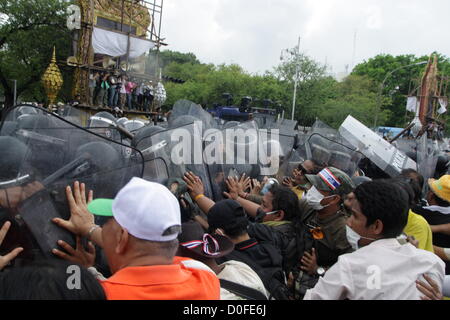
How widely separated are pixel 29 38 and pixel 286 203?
96.7 feet

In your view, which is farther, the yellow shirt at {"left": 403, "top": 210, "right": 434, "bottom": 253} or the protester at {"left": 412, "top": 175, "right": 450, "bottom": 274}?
the protester at {"left": 412, "top": 175, "right": 450, "bottom": 274}

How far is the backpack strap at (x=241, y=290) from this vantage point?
1788mm

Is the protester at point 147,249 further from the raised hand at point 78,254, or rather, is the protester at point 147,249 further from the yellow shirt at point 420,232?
the yellow shirt at point 420,232

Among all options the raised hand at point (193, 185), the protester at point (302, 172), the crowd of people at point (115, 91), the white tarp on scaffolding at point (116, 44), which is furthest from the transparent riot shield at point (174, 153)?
the white tarp on scaffolding at point (116, 44)

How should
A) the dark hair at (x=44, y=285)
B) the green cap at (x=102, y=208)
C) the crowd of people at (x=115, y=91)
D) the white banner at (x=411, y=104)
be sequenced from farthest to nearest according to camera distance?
the white banner at (x=411, y=104) < the crowd of people at (x=115, y=91) < the green cap at (x=102, y=208) < the dark hair at (x=44, y=285)

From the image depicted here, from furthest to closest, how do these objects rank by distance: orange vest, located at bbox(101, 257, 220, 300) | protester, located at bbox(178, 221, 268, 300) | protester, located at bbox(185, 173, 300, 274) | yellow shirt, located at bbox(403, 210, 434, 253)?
protester, located at bbox(185, 173, 300, 274) < yellow shirt, located at bbox(403, 210, 434, 253) < protester, located at bbox(178, 221, 268, 300) < orange vest, located at bbox(101, 257, 220, 300)

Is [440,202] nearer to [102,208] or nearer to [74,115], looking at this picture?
[102,208]

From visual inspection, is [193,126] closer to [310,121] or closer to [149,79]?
[149,79]

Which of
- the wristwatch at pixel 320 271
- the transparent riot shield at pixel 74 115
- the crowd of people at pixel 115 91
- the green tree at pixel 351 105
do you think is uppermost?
the green tree at pixel 351 105

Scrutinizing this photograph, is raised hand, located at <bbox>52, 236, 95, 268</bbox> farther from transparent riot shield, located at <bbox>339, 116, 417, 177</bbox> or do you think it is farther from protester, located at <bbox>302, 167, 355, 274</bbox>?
transparent riot shield, located at <bbox>339, 116, 417, 177</bbox>

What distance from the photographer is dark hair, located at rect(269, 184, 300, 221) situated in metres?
3.08

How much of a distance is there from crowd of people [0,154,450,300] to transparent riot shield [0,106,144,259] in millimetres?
57

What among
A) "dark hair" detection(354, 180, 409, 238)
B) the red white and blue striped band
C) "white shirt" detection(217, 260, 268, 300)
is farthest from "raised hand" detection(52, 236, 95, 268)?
"dark hair" detection(354, 180, 409, 238)

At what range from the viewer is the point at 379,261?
5.49 feet
